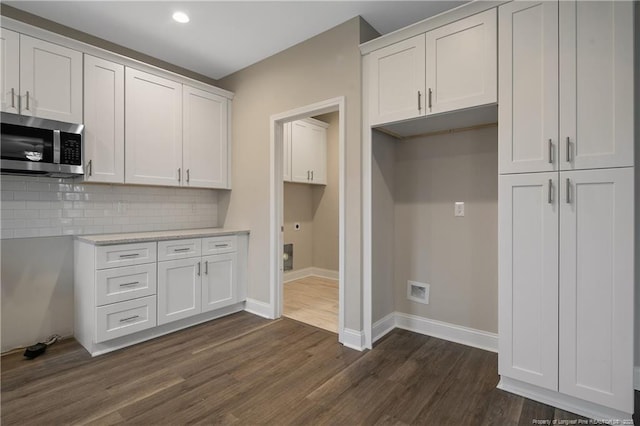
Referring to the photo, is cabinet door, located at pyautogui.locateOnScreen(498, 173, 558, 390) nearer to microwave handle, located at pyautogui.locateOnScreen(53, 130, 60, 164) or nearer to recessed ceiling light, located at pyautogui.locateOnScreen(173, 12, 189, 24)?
recessed ceiling light, located at pyautogui.locateOnScreen(173, 12, 189, 24)

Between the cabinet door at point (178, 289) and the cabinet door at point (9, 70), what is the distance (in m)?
1.60

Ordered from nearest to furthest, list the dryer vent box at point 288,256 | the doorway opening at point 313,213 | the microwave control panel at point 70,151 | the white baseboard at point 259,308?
the microwave control panel at point 70,151 < the white baseboard at point 259,308 < the doorway opening at point 313,213 < the dryer vent box at point 288,256

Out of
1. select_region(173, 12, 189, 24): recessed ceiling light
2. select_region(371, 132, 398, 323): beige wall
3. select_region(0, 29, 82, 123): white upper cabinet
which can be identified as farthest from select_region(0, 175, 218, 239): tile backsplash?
select_region(371, 132, 398, 323): beige wall

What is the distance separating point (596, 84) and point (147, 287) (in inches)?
135

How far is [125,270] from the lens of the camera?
2629 millimetres

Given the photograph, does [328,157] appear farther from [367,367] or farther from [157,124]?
[367,367]

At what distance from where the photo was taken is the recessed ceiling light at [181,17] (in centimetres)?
262

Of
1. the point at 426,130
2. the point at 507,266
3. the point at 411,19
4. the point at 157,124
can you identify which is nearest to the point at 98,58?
the point at 157,124

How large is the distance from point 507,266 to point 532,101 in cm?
100

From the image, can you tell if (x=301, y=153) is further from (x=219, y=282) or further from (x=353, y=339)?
(x=353, y=339)

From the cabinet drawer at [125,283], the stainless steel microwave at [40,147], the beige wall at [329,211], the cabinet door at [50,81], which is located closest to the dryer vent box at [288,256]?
the beige wall at [329,211]

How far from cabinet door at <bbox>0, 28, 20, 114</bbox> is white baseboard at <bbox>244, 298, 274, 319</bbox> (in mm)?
2578

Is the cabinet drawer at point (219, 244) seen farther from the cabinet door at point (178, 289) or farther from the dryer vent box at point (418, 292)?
the dryer vent box at point (418, 292)

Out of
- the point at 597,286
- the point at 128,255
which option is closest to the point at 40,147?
the point at 128,255
